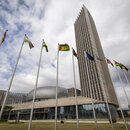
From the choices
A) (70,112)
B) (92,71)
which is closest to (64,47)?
(70,112)

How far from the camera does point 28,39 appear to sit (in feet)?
60.1

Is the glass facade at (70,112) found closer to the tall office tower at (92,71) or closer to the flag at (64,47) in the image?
the tall office tower at (92,71)

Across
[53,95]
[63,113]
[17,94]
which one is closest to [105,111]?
[63,113]

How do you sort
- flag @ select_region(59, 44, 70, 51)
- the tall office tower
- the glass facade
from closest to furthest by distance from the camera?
flag @ select_region(59, 44, 70, 51)
the glass facade
the tall office tower

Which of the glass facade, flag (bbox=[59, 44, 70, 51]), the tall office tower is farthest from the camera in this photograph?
the tall office tower

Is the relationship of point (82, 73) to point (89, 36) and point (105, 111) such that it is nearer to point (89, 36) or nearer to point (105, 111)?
point (89, 36)

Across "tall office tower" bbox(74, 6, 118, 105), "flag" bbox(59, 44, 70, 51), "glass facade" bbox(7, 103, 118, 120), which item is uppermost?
"tall office tower" bbox(74, 6, 118, 105)

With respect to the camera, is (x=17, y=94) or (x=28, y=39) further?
(x=17, y=94)

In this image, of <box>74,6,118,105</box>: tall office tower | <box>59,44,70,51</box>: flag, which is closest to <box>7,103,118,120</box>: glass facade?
<box>74,6,118,105</box>: tall office tower

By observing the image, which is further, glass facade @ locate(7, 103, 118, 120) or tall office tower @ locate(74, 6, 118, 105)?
tall office tower @ locate(74, 6, 118, 105)

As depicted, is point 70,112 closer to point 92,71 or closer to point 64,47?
point 92,71

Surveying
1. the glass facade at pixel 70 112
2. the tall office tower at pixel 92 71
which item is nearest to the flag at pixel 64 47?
the glass facade at pixel 70 112

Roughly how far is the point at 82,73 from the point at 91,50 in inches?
889

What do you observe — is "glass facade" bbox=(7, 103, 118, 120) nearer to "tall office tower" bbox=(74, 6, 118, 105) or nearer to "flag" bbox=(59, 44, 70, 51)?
"tall office tower" bbox=(74, 6, 118, 105)
